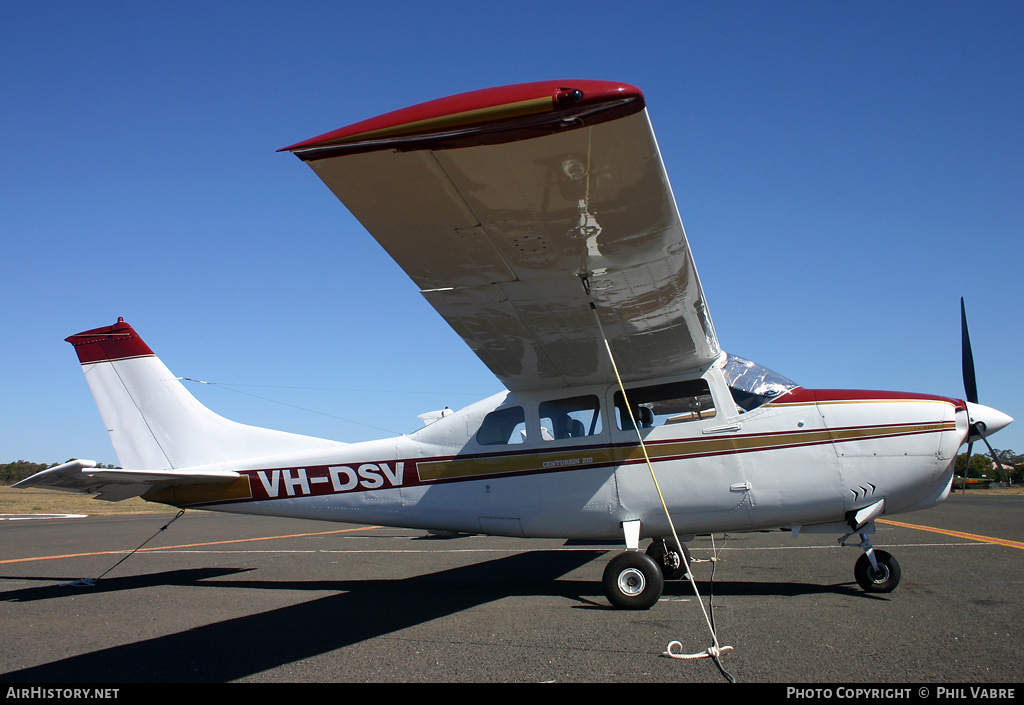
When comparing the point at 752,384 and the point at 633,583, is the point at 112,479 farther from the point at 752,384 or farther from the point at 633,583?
the point at 752,384

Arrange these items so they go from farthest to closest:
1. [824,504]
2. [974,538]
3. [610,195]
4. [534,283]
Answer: [974,538]
[824,504]
[534,283]
[610,195]

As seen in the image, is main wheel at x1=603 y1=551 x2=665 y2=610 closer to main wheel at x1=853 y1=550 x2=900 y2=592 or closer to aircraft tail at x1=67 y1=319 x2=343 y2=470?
main wheel at x1=853 y1=550 x2=900 y2=592

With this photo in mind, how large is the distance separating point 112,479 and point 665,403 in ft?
19.3

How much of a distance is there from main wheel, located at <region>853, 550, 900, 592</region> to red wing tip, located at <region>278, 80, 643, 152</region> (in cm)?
526

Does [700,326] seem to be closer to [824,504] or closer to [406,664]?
[824,504]

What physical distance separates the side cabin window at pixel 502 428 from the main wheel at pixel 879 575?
11.5ft

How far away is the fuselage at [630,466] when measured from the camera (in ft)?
19.3

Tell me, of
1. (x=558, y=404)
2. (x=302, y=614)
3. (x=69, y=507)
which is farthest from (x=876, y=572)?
(x=69, y=507)

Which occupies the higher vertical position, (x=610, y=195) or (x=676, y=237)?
(x=610, y=195)

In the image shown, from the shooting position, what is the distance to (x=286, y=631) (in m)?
5.08

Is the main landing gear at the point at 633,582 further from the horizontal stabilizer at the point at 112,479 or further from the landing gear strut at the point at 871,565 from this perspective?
the horizontal stabilizer at the point at 112,479

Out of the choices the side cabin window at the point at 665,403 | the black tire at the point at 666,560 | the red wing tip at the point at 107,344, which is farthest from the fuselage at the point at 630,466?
the red wing tip at the point at 107,344

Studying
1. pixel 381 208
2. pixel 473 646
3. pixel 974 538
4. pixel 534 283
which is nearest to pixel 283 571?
pixel 473 646

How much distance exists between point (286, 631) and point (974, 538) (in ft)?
36.9
